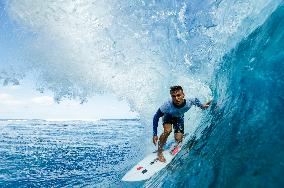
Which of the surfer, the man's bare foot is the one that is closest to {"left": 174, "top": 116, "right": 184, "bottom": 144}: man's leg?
the surfer

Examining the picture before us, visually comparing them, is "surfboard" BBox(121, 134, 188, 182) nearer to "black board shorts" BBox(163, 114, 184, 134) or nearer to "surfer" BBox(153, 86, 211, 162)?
"surfer" BBox(153, 86, 211, 162)

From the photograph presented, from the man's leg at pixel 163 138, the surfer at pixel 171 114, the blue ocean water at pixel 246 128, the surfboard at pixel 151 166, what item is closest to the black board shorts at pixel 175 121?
the surfer at pixel 171 114

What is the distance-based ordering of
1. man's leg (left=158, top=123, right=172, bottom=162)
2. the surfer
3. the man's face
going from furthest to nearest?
man's leg (left=158, top=123, right=172, bottom=162) → the surfer → the man's face

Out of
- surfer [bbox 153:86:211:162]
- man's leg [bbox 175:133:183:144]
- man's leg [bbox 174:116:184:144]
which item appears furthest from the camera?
man's leg [bbox 175:133:183:144]

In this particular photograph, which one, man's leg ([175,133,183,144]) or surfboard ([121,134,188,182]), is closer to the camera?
surfboard ([121,134,188,182])

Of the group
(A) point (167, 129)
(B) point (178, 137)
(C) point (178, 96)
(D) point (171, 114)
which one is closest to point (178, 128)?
(B) point (178, 137)

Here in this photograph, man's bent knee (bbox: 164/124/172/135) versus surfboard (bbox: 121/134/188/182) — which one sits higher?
man's bent knee (bbox: 164/124/172/135)

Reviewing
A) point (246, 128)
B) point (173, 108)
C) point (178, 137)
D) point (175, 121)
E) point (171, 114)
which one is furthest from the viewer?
point (178, 137)

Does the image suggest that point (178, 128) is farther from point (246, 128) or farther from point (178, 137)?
point (246, 128)

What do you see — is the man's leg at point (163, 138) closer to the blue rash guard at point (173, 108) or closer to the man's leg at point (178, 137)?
the blue rash guard at point (173, 108)

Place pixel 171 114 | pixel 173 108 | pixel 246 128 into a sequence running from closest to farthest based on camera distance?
pixel 246 128
pixel 173 108
pixel 171 114

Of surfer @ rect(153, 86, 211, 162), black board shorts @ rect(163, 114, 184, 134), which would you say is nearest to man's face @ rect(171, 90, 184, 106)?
surfer @ rect(153, 86, 211, 162)

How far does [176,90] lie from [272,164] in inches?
132

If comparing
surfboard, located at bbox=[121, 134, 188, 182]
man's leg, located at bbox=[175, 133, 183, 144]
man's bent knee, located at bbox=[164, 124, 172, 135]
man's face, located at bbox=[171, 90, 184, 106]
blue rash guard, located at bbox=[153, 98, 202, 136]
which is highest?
man's face, located at bbox=[171, 90, 184, 106]
